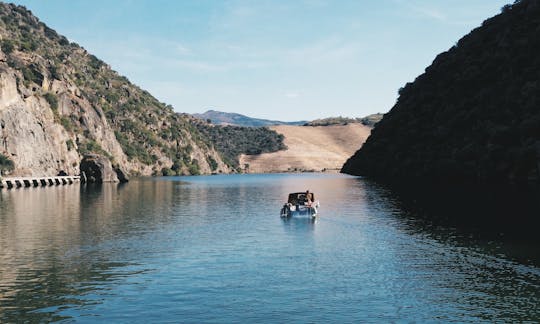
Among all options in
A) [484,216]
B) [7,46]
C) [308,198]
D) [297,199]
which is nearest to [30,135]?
[7,46]

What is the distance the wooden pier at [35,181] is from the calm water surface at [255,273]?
74.1m

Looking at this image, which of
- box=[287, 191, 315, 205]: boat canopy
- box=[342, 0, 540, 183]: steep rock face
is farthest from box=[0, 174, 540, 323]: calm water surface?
box=[342, 0, 540, 183]: steep rock face

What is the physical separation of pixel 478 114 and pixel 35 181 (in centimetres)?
12109

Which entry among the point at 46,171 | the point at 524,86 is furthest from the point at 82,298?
the point at 46,171

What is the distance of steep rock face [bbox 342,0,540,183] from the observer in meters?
121

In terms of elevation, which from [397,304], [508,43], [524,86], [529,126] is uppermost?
[508,43]

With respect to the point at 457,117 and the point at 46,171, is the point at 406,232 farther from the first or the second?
the point at 46,171

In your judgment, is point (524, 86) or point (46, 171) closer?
point (524, 86)

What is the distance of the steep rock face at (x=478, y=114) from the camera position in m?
121

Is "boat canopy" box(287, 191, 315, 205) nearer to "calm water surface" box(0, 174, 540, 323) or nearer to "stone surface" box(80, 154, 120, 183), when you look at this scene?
"calm water surface" box(0, 174, 540, 323)

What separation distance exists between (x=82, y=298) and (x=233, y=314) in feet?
30.8

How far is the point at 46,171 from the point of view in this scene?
168750 mm

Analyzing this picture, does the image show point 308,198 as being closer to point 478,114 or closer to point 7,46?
point 478,114

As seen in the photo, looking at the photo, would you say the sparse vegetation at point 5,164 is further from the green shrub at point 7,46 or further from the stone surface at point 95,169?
the green shrub at point 7,46
